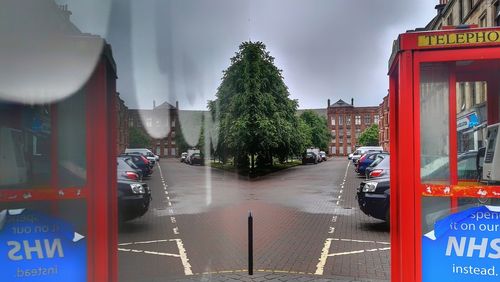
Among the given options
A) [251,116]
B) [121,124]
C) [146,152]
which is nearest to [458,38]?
[121,124]

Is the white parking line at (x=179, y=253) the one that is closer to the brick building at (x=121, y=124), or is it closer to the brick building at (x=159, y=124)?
the brick building at (x=159, y=124)

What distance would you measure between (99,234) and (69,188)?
327 mm

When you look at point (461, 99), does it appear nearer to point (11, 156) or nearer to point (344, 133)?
point (11, 156)

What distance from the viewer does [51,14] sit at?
5.62 ft

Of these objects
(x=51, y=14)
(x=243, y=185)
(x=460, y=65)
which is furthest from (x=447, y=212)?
(x=243, y=185)

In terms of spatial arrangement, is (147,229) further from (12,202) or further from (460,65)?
(460,65)

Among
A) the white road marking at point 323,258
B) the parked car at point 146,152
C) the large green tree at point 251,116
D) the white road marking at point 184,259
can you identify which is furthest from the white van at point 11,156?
the white road marking at point 323,258

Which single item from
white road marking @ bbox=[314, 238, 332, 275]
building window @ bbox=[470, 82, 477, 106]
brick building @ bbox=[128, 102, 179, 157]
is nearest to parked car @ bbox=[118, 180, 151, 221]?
white road marking @ bbox=[314, 238, 332, 275]

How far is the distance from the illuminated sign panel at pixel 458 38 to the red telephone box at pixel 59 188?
173cm

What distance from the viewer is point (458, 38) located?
2414 millimetres

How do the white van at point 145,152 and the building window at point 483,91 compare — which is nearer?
the building window at point 483,91

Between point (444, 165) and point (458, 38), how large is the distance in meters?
0.71

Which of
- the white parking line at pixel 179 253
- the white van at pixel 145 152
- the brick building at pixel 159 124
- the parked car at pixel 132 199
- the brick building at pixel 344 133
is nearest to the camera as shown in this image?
the brick building at pixel 159 124

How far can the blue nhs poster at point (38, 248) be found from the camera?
2.50 metres
